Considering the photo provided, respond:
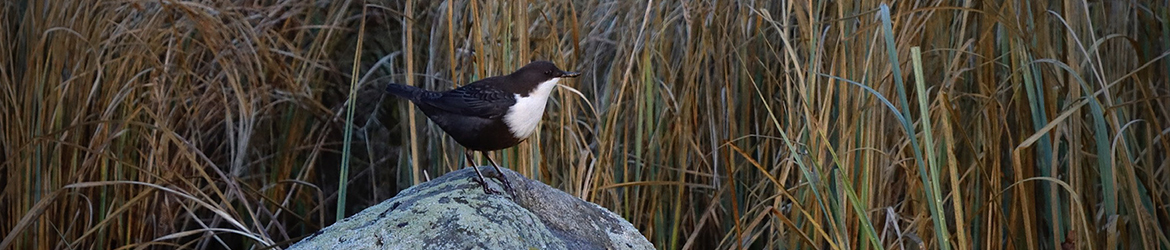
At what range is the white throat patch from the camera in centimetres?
179

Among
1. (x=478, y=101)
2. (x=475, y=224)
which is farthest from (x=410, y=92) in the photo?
(x=475, y=224)

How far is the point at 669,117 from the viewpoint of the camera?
2604mm

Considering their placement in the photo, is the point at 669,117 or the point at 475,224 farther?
the point at 669,117

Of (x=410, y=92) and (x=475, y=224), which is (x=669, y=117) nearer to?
(x=410, y=92)

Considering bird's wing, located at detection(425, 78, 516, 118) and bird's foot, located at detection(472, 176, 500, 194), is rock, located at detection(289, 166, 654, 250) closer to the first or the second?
bird's foot, located at detection(472, 176, 500, 194)

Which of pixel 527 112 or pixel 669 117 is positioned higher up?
pixel 527 112

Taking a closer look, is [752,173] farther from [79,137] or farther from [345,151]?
[79,137]

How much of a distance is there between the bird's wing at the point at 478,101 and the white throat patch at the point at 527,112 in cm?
1

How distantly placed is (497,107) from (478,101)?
0.05 m

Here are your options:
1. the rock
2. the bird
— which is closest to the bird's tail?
the bird

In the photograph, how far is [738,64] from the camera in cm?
247

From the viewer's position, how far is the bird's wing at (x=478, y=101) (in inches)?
71.3

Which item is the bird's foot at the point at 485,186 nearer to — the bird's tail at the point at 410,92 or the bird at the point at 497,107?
the bird at the point at 497,107

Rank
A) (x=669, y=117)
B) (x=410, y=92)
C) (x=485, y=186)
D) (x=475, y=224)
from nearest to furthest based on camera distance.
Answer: (x=475, y=224), (x=485, y=186), (x=410, y=92), (x=669, y=117)
